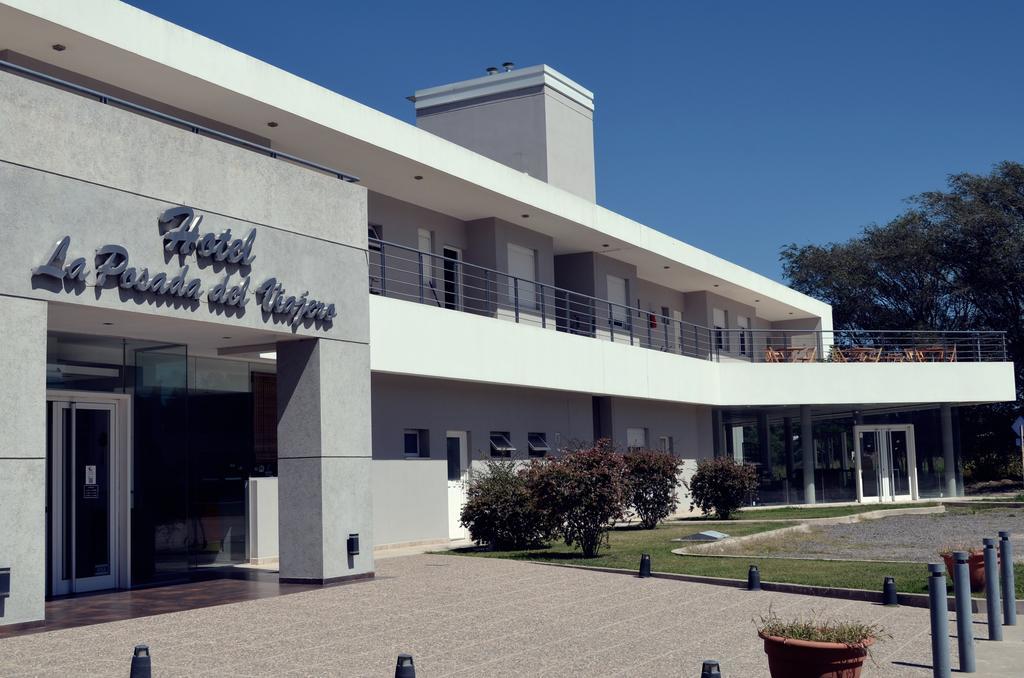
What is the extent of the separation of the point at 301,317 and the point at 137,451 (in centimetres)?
299

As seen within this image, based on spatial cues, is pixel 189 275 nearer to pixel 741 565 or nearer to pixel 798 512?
pixel 741 565

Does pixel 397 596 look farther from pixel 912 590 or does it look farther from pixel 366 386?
pixel 912 590

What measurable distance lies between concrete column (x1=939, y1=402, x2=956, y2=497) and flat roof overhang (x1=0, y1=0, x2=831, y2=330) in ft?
50.1

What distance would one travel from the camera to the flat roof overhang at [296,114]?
51.6 ft

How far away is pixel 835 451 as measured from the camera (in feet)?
129

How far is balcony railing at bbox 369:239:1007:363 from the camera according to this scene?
23.8 m

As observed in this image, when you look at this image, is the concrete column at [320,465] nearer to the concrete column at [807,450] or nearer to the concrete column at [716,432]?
the concrete column at [716,432]

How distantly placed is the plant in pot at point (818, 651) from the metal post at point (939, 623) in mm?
1018

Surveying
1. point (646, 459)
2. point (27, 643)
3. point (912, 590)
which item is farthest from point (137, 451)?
point (646, 459)

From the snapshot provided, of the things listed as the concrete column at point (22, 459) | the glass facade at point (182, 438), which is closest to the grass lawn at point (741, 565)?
the glass facade at point (182, 438)

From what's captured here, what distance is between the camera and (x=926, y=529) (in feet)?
82.8

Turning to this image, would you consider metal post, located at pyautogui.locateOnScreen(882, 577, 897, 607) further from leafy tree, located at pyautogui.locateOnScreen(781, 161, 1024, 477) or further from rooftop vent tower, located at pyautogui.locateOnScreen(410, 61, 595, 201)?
leafy tree, located at pyautogui.locateOnScreen(781, 161, 1024, 477)

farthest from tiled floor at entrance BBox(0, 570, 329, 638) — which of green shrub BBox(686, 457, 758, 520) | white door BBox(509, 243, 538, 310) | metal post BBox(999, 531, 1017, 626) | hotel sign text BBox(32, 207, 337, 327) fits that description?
green shrub BBox(686, 457, 758, 520)

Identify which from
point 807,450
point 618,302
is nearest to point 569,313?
point 618,302
